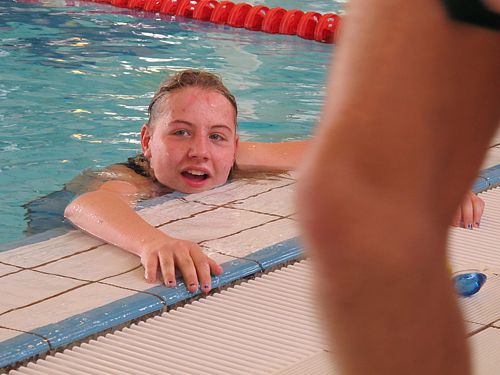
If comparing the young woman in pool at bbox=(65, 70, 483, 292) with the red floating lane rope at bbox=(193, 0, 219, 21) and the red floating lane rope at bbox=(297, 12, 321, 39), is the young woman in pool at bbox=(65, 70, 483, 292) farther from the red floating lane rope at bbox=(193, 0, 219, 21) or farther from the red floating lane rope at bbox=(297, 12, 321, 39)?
the red floating lane rope at bbox=(193, 0, 219, 21)

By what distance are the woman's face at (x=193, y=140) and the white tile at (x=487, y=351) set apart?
4.68 ft

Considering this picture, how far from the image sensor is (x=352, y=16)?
949 mm

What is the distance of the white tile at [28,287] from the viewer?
8.27 ft

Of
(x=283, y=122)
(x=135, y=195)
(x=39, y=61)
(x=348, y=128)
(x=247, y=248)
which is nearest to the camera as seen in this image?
(x=348, y=128)

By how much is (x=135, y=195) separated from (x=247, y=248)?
0.76 metres

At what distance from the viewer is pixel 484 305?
104 inches

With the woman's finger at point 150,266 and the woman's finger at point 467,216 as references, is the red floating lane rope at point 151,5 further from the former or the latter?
the woman's finger at point 150,266

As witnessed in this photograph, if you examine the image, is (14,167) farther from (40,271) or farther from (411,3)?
(411,3)

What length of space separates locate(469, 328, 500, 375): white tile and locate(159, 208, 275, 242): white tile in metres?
0.99

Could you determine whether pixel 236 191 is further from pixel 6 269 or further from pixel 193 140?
pixel 6 269

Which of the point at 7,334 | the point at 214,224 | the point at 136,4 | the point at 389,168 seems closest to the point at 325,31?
the point at 136,4

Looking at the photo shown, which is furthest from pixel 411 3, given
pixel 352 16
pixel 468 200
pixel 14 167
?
pixel 14 167

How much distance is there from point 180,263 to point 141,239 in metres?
0.21

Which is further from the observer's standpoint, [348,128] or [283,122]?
[283,122]
